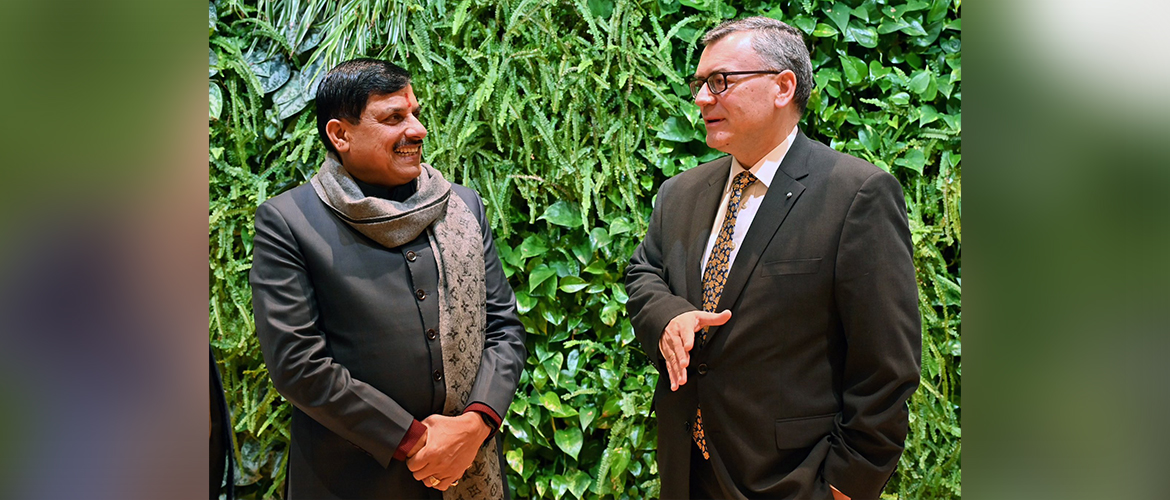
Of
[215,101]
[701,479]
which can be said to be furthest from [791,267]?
[215,101]

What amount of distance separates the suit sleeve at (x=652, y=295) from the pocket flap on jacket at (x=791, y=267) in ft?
0.67

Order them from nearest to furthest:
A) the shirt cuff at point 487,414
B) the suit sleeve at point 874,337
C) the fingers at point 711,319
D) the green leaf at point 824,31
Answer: the suit sleeve at point 874,337 < the fingers at point 711,319 < the shirt cuff at point 487,414 < the green leaf at point 824,31

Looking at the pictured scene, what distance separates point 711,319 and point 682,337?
0.26 ft

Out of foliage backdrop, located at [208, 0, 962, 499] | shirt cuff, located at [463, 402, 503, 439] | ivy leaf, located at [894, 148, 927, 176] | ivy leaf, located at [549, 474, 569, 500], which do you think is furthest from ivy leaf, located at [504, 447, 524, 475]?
ivy leaf, located at [894, 148, 927, 176]

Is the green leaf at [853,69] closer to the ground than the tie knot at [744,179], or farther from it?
farther from it

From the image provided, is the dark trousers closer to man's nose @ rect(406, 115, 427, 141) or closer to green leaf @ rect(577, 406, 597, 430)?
green leaf @ rect(577, 406, 597, 430)

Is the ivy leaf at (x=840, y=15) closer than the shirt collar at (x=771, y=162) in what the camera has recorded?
No

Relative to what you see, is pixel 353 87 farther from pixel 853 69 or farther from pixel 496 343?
pixel 853 69

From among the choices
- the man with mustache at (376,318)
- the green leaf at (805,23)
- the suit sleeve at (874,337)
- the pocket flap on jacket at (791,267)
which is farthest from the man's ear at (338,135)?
the green leaf at (805,23)

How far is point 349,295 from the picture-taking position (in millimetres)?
1867

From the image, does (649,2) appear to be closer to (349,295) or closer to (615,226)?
(615,226)

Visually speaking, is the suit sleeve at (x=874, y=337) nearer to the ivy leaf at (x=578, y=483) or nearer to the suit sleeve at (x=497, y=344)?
the suit sleeve at (x=497, y=344)

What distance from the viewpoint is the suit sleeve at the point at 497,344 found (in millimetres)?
1954
